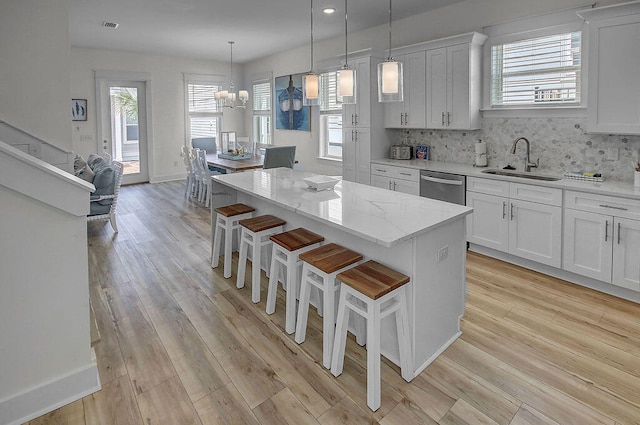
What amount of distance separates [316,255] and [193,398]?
105 cm

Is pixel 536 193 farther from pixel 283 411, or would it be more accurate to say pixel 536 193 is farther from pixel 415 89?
pixel 283 411

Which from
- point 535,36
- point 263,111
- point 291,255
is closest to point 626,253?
point 535,36

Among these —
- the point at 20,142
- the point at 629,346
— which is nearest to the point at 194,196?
the point at 20,142

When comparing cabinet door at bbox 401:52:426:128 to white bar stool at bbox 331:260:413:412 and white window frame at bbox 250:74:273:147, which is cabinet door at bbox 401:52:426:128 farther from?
white window frame at bbox 250:74:273:147

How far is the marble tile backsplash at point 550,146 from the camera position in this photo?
12.0 ft

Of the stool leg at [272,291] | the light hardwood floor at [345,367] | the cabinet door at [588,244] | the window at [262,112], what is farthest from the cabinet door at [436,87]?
the window at [262,112]

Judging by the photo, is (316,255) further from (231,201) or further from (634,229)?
(634,229)

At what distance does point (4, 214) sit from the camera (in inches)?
73.1

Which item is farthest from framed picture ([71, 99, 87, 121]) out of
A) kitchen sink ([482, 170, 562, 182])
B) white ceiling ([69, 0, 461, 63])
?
kitchen sink ([482, 170, 562, 182])

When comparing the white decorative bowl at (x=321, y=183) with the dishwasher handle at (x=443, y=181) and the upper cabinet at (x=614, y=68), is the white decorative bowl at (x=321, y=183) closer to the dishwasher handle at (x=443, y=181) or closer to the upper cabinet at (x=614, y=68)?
the dishwasher handle at (x=443, y=181)

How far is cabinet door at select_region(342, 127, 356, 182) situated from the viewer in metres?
5.81

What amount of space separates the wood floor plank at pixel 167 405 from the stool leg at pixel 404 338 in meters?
1.12

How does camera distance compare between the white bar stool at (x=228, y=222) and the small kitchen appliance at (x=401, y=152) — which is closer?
the white bar stool at (x=228, y=222)

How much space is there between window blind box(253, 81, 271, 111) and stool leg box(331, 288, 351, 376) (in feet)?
23.9
